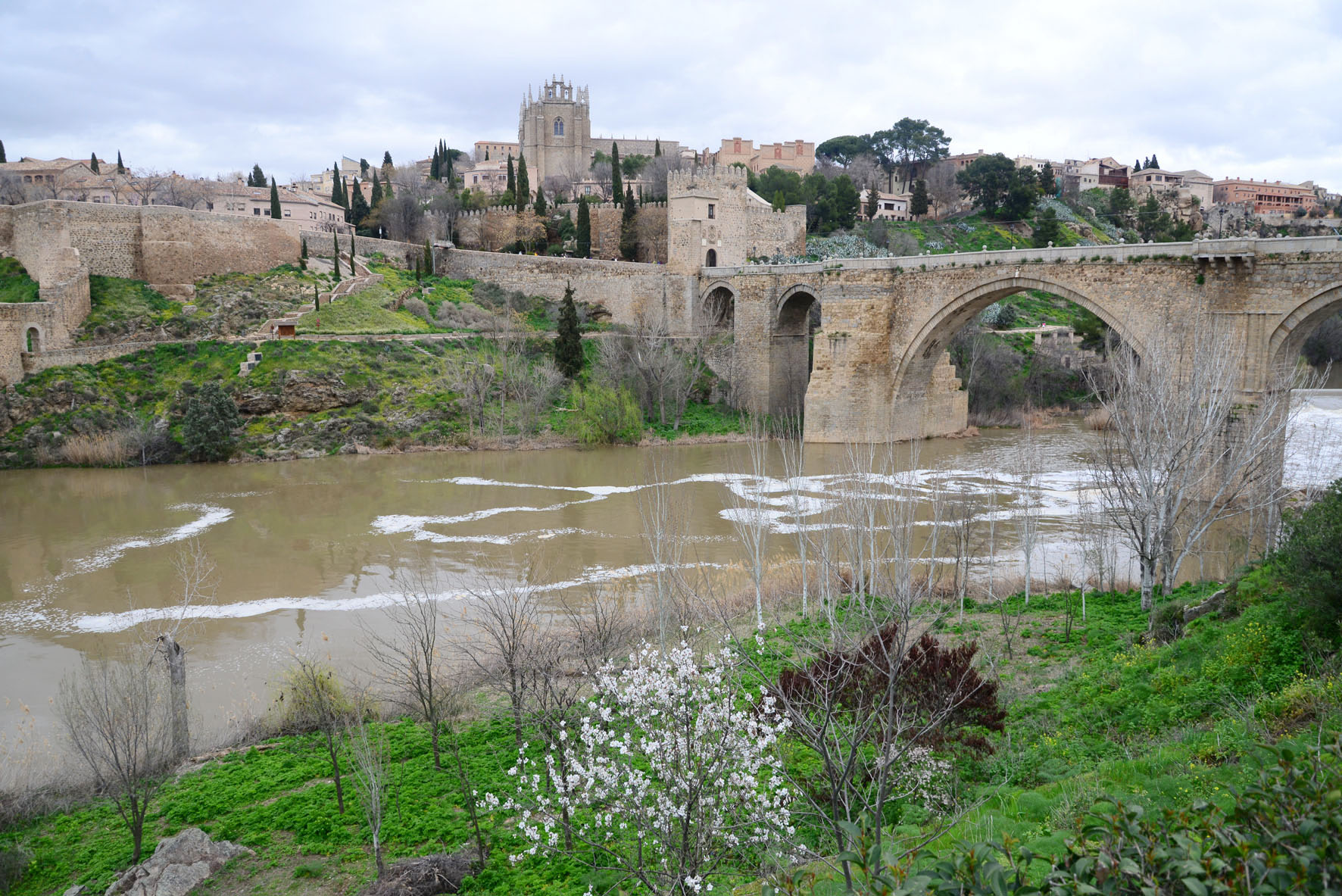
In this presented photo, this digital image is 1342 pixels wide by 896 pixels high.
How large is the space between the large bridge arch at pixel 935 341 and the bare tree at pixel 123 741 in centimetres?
2145

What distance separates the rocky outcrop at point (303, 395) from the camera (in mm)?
26766

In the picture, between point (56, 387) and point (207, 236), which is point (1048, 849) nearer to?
point (56, 387)

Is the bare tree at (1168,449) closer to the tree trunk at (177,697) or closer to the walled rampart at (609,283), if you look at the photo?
the tree trunk at (177,697)

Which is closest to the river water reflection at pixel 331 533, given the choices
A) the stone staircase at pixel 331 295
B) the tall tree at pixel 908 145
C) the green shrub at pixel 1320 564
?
the stone staircase at pixel 331 295

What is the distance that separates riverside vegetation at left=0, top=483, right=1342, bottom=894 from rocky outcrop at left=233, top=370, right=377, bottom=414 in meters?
Answer: 19.4

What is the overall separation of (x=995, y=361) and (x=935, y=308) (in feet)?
24.9

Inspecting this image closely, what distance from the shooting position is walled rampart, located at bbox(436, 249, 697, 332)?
34.4 metres

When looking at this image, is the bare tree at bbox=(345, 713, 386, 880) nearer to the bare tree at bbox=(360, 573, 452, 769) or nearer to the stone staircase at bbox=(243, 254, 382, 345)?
the bare tree at bbox=(360, 573, 452, 769)

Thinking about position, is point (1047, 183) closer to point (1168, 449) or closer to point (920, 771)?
point (1168, 449)

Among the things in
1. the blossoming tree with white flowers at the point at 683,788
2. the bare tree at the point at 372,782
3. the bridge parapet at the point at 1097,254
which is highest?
the bridge parapet at the point at 1097,254

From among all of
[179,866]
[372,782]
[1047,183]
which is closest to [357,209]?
[1047,183]

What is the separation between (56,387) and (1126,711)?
98.7ft

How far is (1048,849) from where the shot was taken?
344 cm

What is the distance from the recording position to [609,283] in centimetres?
3500
